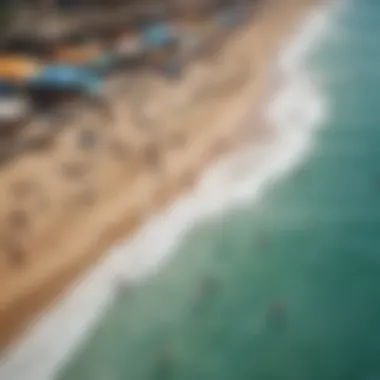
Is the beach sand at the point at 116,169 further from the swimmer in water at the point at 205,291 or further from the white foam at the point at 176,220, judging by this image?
the swimmer in water at the point at 205,291

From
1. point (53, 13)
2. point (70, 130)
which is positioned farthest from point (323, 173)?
point (53, 13)

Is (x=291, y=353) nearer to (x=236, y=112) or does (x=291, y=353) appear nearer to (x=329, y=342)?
(x=329, y=342)

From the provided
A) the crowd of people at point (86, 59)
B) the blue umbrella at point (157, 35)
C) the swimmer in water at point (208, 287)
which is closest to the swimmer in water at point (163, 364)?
the swimmer in water at point (208, 287)

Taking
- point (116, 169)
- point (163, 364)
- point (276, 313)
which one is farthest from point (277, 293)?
point (116, 169)

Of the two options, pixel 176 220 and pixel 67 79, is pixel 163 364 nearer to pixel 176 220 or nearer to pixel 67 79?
pixel 176 220

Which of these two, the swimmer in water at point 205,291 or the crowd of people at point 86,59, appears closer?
the swimmer in water at point 205,291

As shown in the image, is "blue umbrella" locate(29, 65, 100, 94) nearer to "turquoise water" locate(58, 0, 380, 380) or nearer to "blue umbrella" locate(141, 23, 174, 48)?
"blue umbrella" locate(141, 23, 174, 48)
